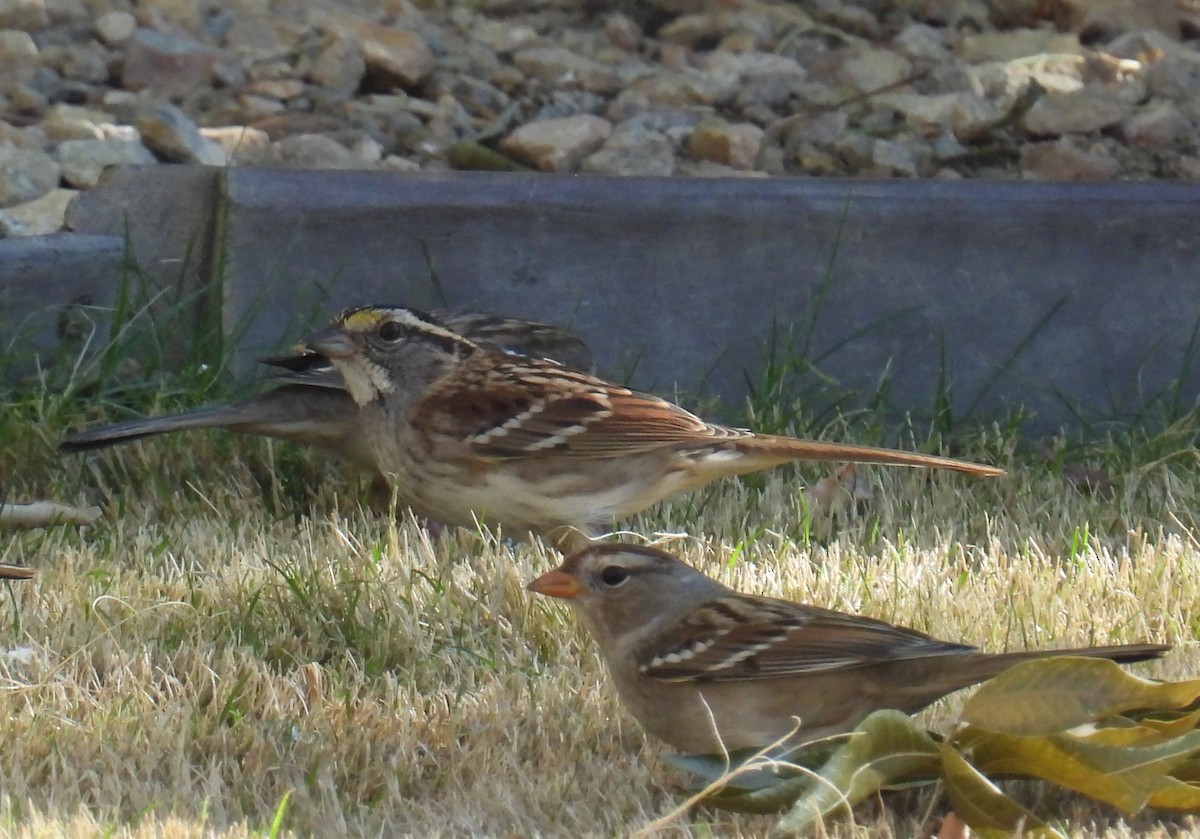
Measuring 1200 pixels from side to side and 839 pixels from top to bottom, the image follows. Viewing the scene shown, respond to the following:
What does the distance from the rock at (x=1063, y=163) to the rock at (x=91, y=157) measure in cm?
334

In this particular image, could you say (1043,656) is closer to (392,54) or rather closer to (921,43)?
(392,54)

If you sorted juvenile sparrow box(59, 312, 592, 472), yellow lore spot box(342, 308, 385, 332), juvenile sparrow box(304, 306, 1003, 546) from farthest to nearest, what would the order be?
yellow lore spot box(342, 308, 385, 332) < juvenile sparrow box(59, 312, 592, 472) < juvenile sparrow box(304, 306, 1003, 546)

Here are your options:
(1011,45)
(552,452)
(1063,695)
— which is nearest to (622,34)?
(1011,45)

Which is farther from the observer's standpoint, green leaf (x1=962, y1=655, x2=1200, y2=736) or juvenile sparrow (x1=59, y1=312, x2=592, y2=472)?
juvenile sparrow (x1=59, y1=312, x2=592, y2=472)

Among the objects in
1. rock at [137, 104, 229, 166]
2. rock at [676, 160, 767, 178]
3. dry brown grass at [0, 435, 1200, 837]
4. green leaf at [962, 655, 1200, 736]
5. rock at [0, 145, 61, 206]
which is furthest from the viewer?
rock at [676, 160, 767, 178]

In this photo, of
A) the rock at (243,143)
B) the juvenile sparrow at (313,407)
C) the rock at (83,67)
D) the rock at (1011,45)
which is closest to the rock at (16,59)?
the rock at (83,67)

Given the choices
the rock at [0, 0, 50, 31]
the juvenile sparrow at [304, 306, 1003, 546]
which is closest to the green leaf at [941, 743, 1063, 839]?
the juvenile sparrow at [304, 306, 1003, 546]

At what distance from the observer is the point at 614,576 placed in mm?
4094

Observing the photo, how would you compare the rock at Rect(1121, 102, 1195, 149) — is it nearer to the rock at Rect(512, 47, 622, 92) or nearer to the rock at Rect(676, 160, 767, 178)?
the rock at Rect(676, 160, 767, 178)

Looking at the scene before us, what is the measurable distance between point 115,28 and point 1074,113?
12.9 ft

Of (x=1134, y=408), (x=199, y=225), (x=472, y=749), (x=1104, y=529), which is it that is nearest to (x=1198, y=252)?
(x=1134, y=408)

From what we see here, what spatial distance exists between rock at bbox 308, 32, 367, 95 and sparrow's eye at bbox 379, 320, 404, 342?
265 centimetres

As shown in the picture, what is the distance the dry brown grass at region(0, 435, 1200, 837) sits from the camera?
3691 millimetres

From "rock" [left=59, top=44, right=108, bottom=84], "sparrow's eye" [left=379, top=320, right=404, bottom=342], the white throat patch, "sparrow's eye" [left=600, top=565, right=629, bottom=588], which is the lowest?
"rock" [left=59, top=44, right=108, bottom=84]
